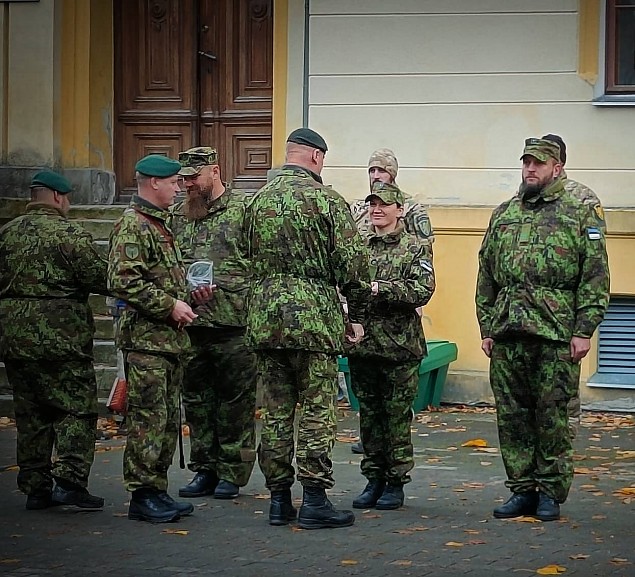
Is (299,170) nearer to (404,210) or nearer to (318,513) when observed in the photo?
(404,210)

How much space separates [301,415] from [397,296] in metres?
0.95

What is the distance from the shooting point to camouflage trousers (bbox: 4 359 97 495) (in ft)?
27.5

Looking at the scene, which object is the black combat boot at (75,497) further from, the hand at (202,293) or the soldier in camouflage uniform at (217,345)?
the hand at (202,293)

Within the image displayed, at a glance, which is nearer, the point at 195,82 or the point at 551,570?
the point at 551,570

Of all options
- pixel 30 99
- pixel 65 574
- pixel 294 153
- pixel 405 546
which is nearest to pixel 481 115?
pixel 30 99

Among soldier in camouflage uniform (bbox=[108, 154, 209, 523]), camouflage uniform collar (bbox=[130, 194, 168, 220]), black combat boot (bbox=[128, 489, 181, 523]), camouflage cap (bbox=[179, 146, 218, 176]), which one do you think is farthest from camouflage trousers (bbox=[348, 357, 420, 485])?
camouflage cap (bbox=[179, 146, 218, 176])

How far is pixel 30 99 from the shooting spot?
13773 millimetres

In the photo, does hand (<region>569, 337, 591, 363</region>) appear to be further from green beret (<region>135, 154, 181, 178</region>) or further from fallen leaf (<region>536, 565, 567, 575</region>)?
green beret (<region>135, 154, 181, 178</region>)

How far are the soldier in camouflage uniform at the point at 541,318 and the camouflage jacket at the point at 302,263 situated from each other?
86 cm

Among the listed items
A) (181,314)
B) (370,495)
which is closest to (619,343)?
(370,495)

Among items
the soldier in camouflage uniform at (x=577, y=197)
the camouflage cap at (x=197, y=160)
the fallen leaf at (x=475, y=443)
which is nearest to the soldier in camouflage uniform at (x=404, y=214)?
the fallen leaf at (x=475, y=443)

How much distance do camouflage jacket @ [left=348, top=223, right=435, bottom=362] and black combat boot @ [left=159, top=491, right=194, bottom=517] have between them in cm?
126

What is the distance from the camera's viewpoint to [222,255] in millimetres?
8750

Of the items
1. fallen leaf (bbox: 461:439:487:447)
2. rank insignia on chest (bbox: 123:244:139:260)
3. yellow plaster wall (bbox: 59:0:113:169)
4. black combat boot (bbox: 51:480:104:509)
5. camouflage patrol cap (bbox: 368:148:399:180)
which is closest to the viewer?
rank insignia on chest (bbox: 123:244:139:260)
